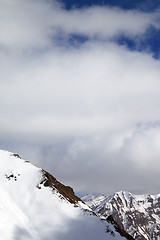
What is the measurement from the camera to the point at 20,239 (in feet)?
318

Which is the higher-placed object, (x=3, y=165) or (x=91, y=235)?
(x=3, y=165)

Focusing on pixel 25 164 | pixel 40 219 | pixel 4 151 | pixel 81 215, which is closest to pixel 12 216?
pixel 40 219

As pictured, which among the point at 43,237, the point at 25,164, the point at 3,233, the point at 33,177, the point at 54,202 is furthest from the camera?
the point at 25,164

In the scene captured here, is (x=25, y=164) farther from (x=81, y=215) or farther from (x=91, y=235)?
(x=91, y=235)

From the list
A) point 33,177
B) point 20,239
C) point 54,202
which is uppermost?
point 33,177

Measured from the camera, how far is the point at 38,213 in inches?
4481

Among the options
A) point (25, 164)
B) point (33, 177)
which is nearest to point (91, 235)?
point (33, 177)

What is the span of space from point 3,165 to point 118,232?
186 ft

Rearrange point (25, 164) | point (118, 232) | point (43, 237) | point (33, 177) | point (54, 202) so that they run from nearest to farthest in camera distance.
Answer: point (43, 237), point (118, 232), point (54, 202), point (33, 177), point (25, 164)

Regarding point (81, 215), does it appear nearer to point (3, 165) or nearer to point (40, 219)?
point (40, 219)

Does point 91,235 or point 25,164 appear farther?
point 25,164

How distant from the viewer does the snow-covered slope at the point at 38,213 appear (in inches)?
4109

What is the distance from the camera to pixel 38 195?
121 meters

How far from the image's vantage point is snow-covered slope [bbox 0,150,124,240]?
104375mm
